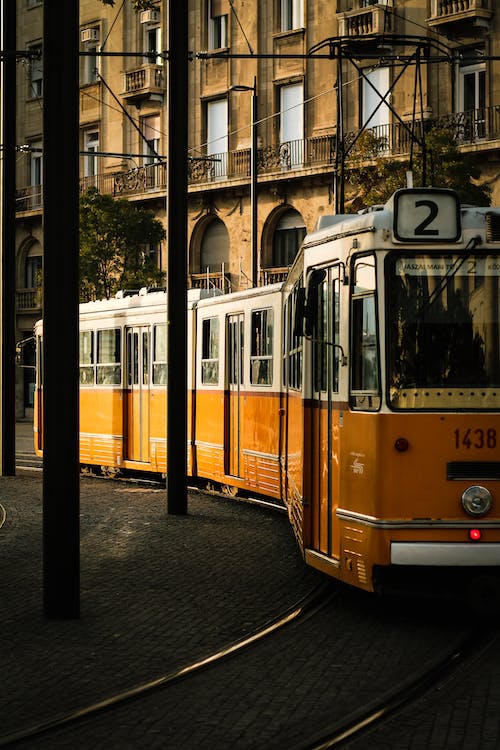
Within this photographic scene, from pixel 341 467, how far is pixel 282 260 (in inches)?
1422

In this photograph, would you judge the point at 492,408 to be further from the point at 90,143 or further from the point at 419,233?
the point at 90,143

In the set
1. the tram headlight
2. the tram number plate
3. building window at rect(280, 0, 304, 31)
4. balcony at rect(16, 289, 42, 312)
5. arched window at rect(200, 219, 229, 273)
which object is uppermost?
building window at rect(280, 0, 304, 31)

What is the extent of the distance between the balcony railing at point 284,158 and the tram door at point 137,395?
12678 mm

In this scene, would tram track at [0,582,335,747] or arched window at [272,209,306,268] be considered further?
arched window at [272,209,306,268]

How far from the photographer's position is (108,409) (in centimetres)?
2378

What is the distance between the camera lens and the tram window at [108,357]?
2352 centimetres

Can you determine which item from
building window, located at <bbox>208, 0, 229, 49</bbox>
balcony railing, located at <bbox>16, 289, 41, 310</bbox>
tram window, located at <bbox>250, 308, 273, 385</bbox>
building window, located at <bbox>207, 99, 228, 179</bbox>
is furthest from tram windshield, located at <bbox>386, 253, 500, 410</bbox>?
balcony railing, located at <bbox>16, 289, 41, 310</bbox>

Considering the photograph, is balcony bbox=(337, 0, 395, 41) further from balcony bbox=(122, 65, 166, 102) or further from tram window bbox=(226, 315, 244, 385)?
tram window bbox=(226, 315, 244, 385)

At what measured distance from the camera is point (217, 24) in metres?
48.7

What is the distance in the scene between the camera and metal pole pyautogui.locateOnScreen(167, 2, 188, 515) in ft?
56.7

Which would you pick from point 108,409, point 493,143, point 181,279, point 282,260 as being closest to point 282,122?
point 282,260

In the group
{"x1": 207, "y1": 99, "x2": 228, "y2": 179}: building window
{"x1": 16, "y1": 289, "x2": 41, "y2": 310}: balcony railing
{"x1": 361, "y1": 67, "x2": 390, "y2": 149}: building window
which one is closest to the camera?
{"x1": 361, "y1": 67, "x2": 390, "y2": 149}: building window

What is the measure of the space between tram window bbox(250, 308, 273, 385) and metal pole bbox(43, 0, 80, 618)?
307 inches

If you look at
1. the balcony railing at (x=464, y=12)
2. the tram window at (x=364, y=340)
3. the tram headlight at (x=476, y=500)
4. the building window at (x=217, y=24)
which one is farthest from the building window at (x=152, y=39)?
the tram headlight at (x=476, y=500)
